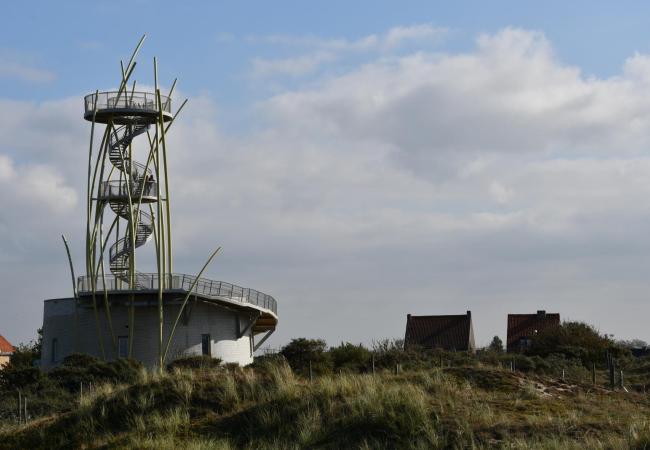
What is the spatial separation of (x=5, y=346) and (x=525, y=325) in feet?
164

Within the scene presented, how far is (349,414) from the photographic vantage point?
19750 mm

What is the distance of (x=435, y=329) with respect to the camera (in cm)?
8081

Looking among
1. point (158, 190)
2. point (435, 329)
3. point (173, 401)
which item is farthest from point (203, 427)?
point (435, 329)

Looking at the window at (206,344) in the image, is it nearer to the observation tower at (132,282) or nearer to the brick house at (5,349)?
the observation tower at (132,282)

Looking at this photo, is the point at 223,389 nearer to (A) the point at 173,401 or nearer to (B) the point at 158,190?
(A) the point at 173,401

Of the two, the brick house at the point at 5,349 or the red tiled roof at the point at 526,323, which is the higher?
the red tiled roof at the point at 526,323

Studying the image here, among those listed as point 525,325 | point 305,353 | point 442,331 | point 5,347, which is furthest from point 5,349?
point 305,353

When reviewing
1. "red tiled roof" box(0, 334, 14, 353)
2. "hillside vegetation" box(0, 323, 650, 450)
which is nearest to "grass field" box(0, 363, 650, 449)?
"hillside vegetation" box(0, 323, 650, 450)

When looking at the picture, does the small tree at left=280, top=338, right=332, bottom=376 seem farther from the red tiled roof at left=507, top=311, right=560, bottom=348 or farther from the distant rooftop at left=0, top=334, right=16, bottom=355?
the distant rooftop at left=0, top=334, right=16, bottom=355

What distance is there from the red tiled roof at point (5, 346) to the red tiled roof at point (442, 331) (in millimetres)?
42045

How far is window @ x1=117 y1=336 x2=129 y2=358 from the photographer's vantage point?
5126 centimetres

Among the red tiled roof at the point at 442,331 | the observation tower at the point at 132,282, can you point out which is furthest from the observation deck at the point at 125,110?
the red tiled roof at the point at 442,331

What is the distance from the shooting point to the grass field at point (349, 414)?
17.7 metres

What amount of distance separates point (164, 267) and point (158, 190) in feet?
11.9
